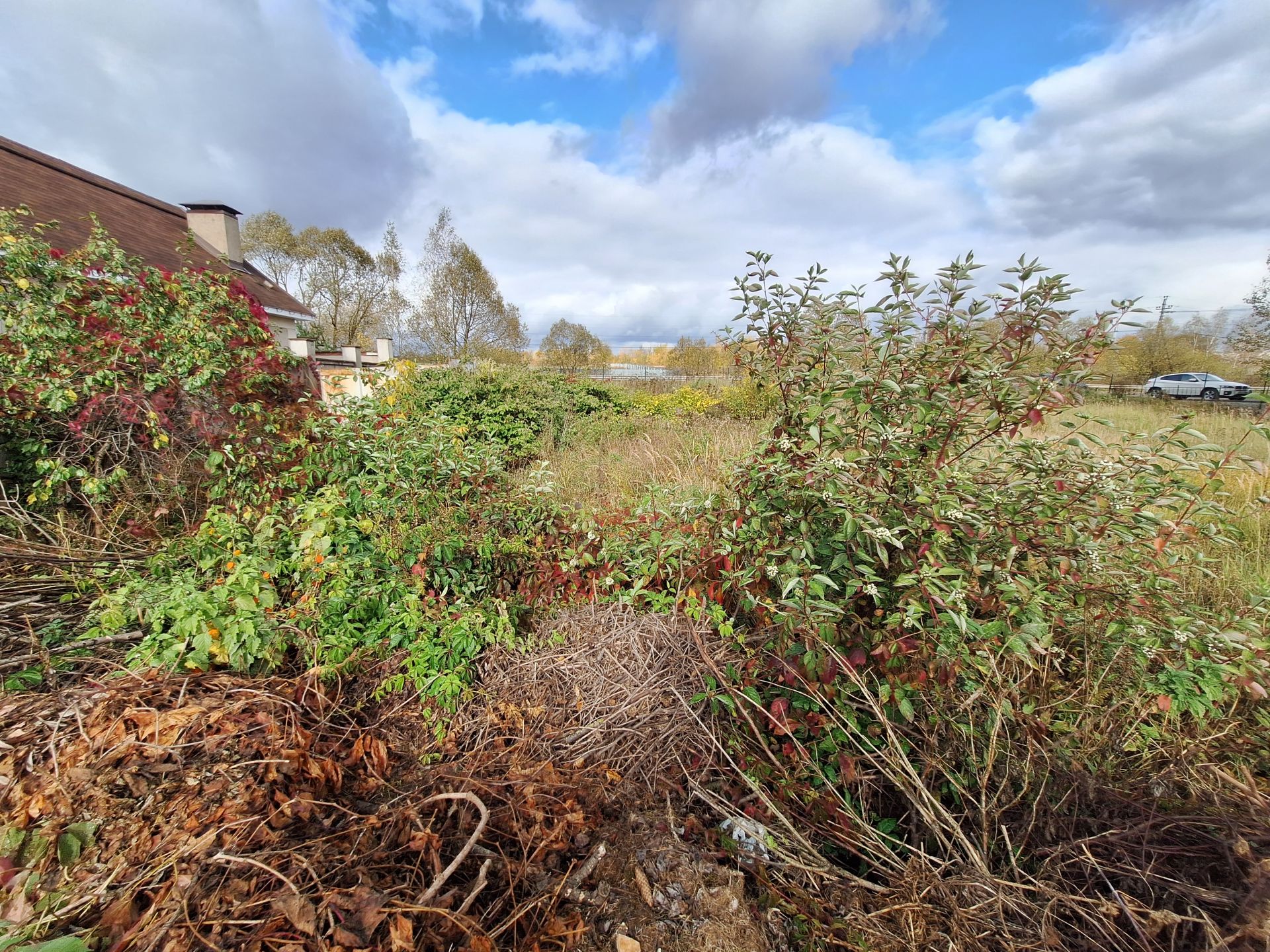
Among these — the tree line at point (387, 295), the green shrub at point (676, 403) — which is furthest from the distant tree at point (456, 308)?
the green shrub at point (676, 403)

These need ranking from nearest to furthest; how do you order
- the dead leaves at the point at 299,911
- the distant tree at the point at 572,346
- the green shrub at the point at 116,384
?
the dead leaves at the point at 299,911, the green shrub at the point at 116,384, the distant tree at the point at 572,346

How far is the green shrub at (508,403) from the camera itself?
→ 21.8 ft

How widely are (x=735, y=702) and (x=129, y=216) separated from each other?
1768cm

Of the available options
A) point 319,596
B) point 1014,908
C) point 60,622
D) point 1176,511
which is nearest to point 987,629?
point 1014,908

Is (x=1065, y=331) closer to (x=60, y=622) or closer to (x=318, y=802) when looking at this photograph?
(x=318, y=802)

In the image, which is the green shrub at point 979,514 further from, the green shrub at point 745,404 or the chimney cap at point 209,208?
the chimney cap at point 209,208

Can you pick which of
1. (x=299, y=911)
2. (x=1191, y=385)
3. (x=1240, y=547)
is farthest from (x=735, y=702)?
(x=1191, y=385)

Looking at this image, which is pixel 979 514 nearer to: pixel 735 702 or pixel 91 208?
pixel 735 702

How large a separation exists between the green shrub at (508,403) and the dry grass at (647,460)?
553 millimetres

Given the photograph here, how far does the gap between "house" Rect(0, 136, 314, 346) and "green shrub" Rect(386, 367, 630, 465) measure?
207 cm

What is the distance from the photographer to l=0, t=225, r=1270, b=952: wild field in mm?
1262

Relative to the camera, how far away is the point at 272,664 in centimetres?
198

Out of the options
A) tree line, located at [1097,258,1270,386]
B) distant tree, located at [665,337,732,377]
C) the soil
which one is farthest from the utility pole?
the soil

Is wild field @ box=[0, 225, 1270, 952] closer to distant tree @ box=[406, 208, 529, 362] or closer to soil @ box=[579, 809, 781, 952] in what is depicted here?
soil @ box=[579, 809, 781, 952]
